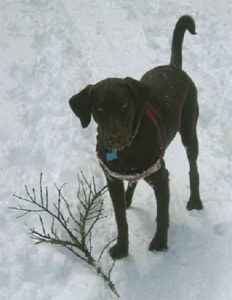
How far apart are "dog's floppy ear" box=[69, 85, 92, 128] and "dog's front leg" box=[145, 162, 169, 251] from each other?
26.4 inches

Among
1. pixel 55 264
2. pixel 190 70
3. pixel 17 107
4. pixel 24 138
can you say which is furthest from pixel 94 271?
pixel 190 70

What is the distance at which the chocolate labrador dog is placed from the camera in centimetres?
344

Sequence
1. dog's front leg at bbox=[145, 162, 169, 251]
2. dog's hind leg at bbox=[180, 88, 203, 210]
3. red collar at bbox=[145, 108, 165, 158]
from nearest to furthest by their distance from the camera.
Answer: red collar at bbox=[145, 108, 165, 158] → dog's front leg at bbox=[145, 162, 169, 251] → dog's hind leg at bbox=[180, 88, 203, 210]

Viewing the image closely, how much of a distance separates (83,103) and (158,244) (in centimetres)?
134

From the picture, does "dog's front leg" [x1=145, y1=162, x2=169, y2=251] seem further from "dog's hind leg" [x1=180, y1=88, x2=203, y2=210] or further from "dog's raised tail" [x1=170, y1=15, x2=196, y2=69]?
"dog's raised tail" [x1=170, y1=15, x2=196, y2=69]

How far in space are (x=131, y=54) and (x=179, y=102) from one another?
9.76 ft

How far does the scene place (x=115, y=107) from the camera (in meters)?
3.41

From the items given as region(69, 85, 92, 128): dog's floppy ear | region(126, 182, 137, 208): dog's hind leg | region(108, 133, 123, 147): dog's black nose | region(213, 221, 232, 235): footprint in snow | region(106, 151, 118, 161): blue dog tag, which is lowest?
region(213, 221, 232, 235): footprint in snow

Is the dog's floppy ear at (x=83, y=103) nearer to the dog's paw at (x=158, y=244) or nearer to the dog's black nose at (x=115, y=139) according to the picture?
the dog's black nose at (x=115, y=139)

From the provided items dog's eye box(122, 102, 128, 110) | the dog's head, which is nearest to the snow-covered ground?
the dog's head

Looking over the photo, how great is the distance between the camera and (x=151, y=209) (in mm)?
4723

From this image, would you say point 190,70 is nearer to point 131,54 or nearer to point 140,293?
point 131,54

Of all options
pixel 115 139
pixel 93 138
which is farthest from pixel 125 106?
pixel 93 138

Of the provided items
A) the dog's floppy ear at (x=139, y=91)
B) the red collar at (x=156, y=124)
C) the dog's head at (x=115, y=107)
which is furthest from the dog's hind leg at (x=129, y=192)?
the dog's floppy ear at (x=139, y=91)
